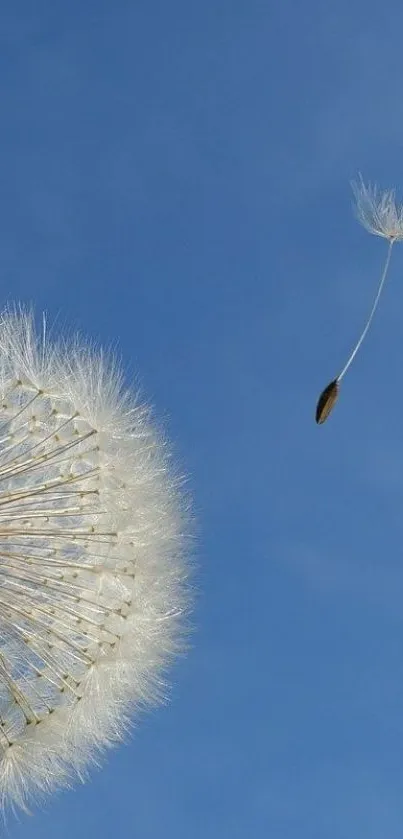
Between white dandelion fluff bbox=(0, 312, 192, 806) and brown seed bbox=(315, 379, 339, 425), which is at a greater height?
brown seed bbox=(315, 379, 339, 425)

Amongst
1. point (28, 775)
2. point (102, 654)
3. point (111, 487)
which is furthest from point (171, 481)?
point (28, 775)

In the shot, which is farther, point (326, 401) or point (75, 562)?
point (75, 562)

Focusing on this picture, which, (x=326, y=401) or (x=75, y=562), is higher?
(x=326, y=401)

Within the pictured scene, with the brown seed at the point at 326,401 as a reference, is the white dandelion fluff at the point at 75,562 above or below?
below
